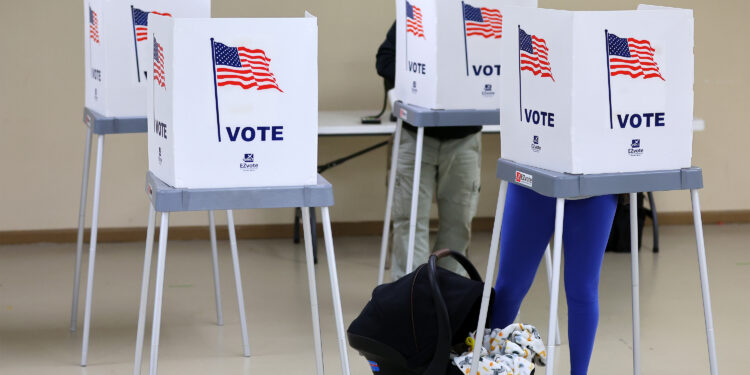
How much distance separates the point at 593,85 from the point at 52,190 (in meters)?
3.74

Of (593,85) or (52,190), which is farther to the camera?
(52,190)

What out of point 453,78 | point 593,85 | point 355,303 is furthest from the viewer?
point 355,303

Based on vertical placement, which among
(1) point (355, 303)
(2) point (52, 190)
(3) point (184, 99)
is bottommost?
(1) point (355, 303)

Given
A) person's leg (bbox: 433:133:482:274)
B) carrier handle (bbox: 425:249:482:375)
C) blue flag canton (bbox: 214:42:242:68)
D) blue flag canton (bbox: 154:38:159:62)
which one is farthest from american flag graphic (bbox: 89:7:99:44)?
carrier handle (bbox: 425:249:482:375)

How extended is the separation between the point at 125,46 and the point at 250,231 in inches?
87.7

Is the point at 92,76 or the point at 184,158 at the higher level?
the point at 92,76

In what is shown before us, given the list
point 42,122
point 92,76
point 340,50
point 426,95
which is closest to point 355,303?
point 426,95

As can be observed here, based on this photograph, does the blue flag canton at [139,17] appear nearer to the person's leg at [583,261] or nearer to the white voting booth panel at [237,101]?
the white voting booth panel at [237,101]

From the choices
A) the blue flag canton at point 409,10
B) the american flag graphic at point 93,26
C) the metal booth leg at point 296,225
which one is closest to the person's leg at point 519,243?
the blue flag canton at point 409,10

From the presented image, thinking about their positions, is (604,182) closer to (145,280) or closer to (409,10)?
(145,280)

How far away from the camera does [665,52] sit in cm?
225

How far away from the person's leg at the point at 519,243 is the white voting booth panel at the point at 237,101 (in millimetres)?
557

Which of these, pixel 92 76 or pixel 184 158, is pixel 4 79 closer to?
pixel 92 76

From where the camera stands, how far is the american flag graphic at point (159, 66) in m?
2.30
